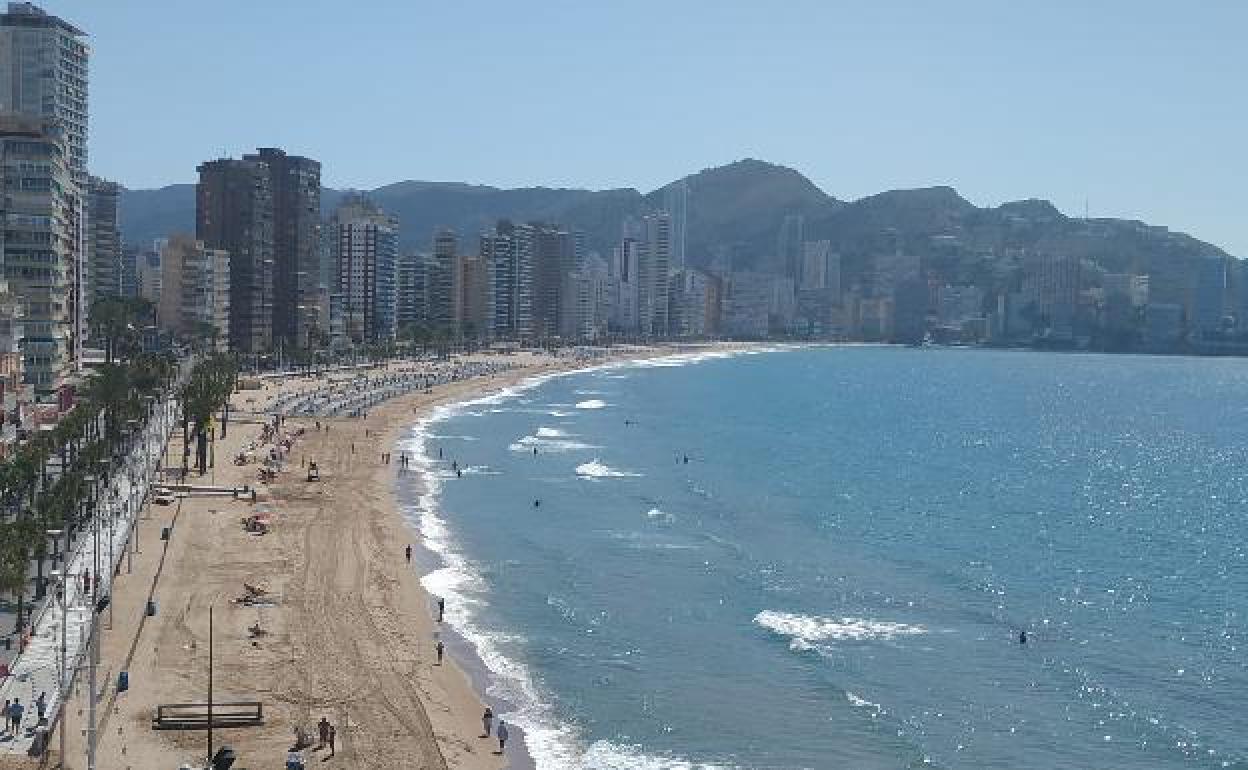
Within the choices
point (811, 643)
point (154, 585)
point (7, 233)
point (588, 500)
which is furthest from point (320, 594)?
point (7, 233)

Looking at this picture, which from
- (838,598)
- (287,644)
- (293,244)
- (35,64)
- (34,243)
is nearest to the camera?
(287,644)

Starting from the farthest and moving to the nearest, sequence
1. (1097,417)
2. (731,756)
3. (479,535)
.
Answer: (1097,417), (479,535), (731,756)

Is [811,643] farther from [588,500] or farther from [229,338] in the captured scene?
[229,338]

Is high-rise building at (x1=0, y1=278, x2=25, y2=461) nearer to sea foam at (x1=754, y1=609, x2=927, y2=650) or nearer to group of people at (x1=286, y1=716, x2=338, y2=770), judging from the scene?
group of people at (x1=286, y1=716, x2=338, y2=770)

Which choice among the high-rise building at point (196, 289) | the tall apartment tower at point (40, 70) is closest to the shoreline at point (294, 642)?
the tall apartment tower at point (40, 70)

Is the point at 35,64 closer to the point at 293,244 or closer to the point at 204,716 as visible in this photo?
the point at 293,244

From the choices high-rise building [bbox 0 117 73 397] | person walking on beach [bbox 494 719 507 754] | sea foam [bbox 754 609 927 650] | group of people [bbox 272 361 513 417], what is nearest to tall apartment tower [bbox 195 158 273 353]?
group of people [bbox 272 361 513 417]

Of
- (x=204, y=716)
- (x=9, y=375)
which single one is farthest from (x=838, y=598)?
(x=9, y=375)
